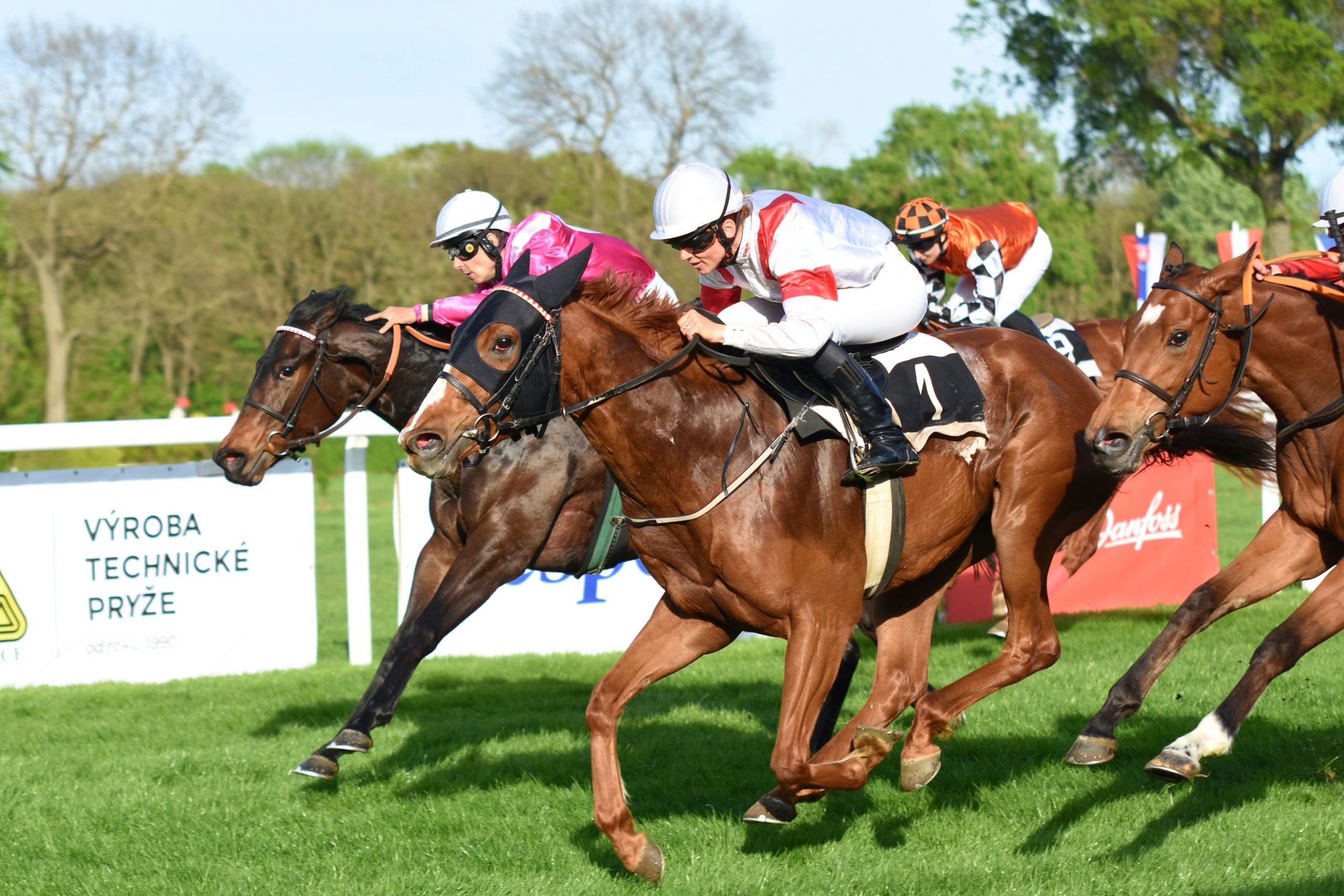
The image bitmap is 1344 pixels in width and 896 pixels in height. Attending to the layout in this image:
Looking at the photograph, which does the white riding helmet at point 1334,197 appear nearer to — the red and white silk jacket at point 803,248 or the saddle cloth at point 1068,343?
the red and white silk jacket at point 803,248

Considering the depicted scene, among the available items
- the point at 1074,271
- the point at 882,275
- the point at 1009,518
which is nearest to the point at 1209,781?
the point at 1009,518

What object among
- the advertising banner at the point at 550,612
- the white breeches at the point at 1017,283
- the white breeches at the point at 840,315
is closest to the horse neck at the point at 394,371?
the white breeches at the point at 840,315

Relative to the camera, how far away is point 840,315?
4.03 meters

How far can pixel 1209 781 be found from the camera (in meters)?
4.57

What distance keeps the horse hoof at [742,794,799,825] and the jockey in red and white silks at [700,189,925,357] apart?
53.6 inches

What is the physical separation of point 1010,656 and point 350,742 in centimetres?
215

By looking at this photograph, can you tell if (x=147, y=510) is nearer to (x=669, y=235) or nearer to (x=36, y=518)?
(x=36, y=518)

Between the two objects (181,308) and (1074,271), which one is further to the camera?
(1074,271)

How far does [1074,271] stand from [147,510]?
33758 millimetres

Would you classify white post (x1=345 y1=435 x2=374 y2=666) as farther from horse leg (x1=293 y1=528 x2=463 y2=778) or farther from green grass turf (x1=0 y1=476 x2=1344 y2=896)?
horse leg (x1=293 y1=528 x2=463 y2=778)

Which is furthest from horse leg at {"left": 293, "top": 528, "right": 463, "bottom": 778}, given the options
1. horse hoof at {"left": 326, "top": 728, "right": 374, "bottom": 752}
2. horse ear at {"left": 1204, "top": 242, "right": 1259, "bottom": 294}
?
horse ear at {"left": 1204, "top": 242, "right": 1259, "bottom": 294}

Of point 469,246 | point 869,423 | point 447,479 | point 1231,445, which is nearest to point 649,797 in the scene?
point 447,479

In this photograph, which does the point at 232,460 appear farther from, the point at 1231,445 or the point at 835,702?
the point at 1231,445

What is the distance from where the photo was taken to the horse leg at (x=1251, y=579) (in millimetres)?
4039
